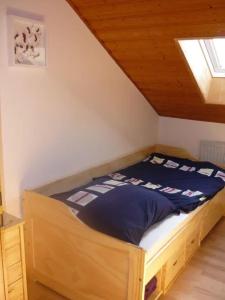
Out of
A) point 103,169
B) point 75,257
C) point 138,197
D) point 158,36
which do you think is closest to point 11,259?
point 75,257

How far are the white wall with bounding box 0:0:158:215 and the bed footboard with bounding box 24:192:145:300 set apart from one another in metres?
0.28

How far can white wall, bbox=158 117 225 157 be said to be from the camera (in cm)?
364

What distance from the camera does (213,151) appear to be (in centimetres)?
367

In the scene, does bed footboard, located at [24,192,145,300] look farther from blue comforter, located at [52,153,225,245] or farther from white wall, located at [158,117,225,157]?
white wall, located at [158,117,225,157]

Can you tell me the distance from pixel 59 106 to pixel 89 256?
1.18 m

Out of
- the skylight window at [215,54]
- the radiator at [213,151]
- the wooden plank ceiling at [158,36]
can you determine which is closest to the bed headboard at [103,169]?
the radiator at [213,151]

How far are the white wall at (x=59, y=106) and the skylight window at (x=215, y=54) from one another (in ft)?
2.76

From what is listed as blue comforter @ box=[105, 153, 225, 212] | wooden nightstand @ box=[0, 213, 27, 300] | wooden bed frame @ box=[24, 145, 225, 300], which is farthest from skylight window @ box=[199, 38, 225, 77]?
wooden nightstand @ box=[0, 213, 27, 300]

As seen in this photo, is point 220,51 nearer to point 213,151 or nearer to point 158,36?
point 158,36

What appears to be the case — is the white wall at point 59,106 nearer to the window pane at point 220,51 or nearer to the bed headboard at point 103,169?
the bed headboard at point 103,169

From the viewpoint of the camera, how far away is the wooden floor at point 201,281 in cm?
217

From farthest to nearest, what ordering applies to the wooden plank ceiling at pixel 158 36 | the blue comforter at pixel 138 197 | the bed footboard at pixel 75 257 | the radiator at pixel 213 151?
the radiator at pixel 213 151 < the wooden plank ceiling at pixel 158 36 < the blue comforter at pixel 138 197 < the bed footboard at pixel 75 257

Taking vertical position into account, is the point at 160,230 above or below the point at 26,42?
below

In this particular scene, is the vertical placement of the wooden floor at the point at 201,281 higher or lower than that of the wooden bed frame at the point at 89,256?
lower
